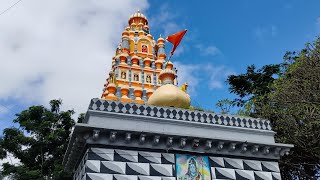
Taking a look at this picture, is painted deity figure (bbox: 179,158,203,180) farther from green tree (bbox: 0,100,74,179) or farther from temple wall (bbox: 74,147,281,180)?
green tree (bbox: 0,100,74,179)

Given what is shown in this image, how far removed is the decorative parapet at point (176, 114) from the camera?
1110cm

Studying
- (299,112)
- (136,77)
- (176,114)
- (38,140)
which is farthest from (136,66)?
(176,114)

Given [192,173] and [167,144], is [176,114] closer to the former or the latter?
[167,144]

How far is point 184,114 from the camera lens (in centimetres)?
1191

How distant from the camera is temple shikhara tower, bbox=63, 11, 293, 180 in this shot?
10.3 metres

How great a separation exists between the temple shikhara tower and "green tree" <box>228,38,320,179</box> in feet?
17.6

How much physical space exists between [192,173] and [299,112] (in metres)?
8.74

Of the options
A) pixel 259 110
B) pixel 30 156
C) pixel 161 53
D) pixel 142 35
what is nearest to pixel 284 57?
pixel 259 110

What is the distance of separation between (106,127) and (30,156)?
32.1 feet

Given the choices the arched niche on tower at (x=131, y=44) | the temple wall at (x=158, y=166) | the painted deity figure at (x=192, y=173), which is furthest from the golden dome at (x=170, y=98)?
the arched niche on tower at (x=131, y=44)

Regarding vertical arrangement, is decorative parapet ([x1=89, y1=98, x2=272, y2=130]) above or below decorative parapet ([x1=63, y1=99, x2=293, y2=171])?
above

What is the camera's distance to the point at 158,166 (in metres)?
10.6

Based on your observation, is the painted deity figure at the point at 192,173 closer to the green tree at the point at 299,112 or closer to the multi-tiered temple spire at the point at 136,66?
the green tree at the point at 299,112

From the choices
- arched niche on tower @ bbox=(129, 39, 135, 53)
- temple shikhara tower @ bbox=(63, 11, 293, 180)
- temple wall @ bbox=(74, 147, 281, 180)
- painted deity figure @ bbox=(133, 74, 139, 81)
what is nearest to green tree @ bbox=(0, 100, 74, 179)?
temple shikhara tower @ bbox=(63, 11, 293, 180)
